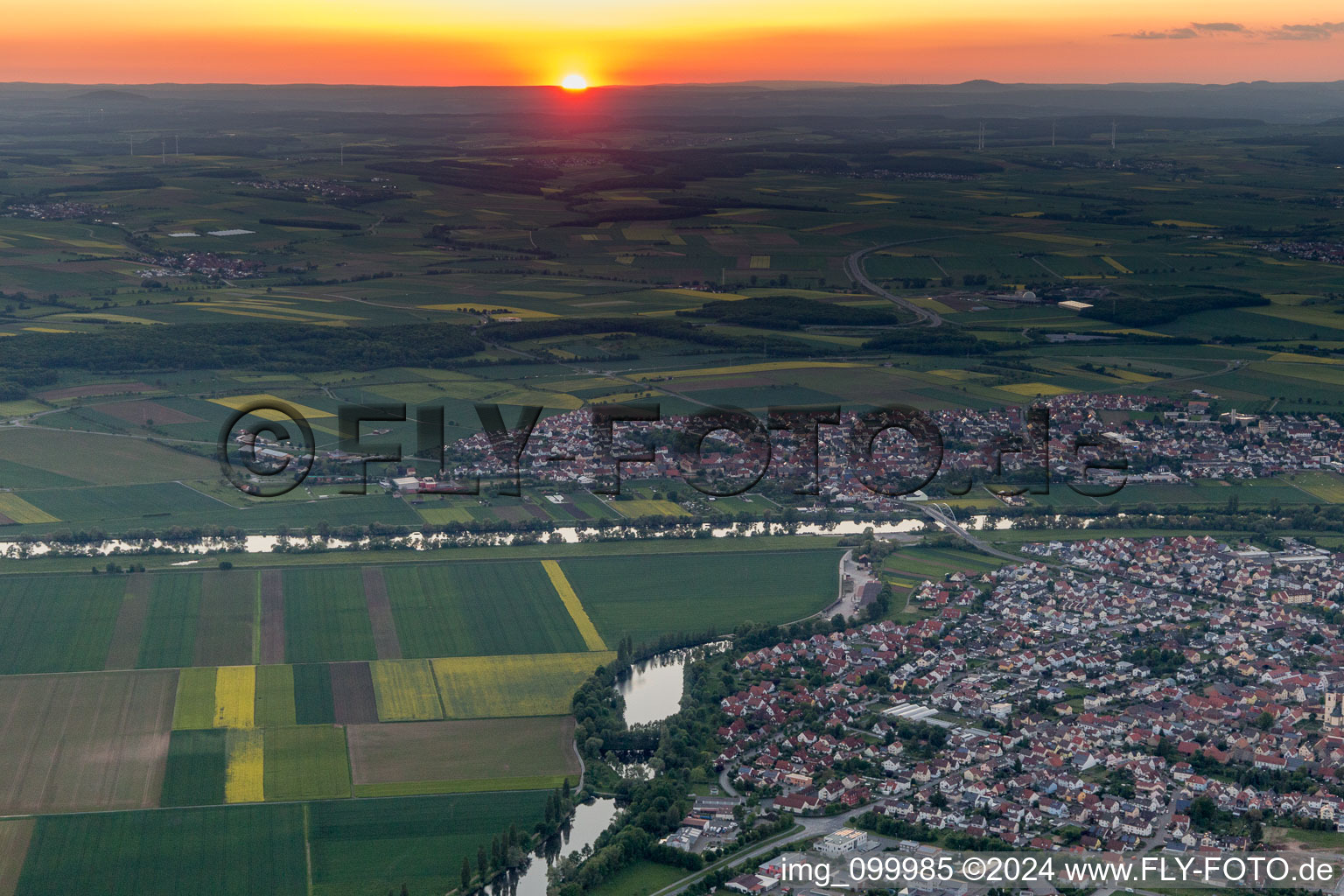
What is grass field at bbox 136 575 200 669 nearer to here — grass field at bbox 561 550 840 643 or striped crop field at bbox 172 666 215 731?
striped crop field at bbox 172 666 215 731

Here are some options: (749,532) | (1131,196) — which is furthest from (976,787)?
(1131,196)

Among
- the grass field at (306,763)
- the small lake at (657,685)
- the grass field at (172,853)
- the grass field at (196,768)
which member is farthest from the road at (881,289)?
the grass field at (172,853)

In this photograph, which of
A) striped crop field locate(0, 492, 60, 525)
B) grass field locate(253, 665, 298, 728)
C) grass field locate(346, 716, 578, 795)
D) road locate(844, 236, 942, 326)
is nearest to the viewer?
grass field locate(346, 716, 578, 795)

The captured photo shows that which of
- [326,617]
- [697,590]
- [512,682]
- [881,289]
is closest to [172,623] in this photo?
[326,617]

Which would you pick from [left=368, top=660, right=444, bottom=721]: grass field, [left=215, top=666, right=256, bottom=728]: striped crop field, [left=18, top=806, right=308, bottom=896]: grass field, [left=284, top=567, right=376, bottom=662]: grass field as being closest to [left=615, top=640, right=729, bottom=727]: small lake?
[left=368, top=660, right=444, bottom=721]: grass field

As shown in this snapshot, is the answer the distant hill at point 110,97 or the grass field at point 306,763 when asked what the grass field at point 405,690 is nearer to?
the grass field at point 306,763
